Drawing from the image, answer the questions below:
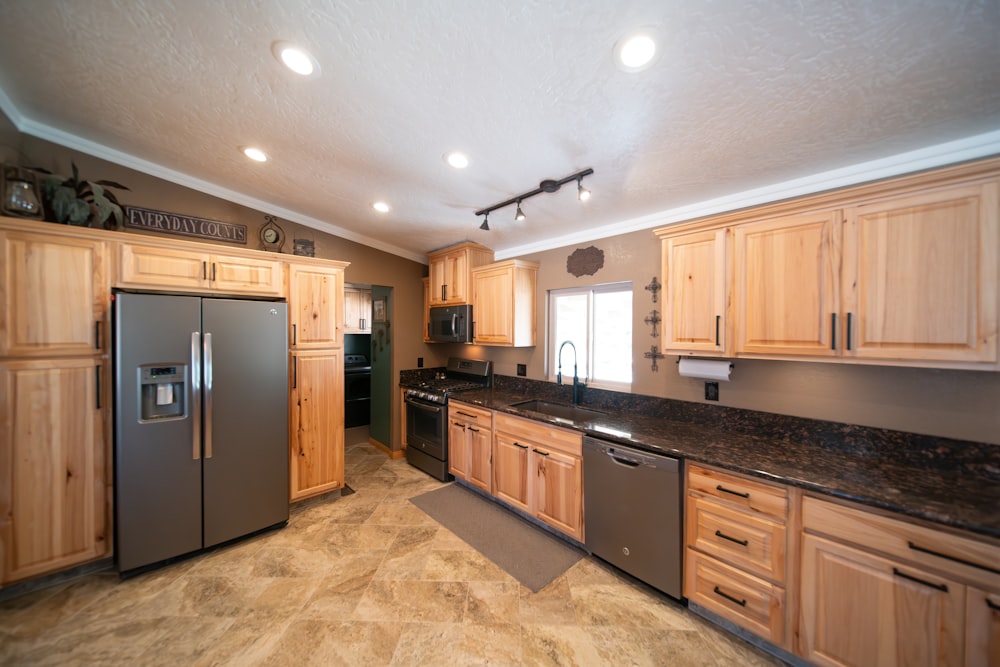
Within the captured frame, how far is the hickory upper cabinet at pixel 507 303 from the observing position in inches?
131

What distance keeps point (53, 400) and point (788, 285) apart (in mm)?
4354

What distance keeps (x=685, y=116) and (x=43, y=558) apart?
4.34 m

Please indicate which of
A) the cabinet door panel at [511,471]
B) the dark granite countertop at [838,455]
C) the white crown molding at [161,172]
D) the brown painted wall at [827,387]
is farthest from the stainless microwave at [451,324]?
the dark granite countertop at [838,455]

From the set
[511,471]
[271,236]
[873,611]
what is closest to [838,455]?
[873,611]

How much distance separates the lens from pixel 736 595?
5.45 feet

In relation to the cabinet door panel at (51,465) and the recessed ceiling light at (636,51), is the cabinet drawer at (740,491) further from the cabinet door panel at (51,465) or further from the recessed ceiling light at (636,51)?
the cabinet door panel at (51,465)

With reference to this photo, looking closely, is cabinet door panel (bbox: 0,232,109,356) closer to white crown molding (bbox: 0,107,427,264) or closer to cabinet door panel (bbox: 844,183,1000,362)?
white crown molding (bbox: 0,107,427,264)

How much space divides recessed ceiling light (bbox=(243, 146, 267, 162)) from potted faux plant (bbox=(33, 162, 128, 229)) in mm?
997

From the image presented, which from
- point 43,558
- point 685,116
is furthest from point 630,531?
point 43,558

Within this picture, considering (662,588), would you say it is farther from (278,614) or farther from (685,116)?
(685,116)

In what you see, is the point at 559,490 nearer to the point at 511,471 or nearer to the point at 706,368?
the point at 511,471

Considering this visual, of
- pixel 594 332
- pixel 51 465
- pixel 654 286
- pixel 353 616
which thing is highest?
pixel 654 286

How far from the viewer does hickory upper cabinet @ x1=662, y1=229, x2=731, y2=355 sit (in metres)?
1.98

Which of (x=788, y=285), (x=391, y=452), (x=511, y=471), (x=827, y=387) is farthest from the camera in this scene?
(x=391, y=452)
